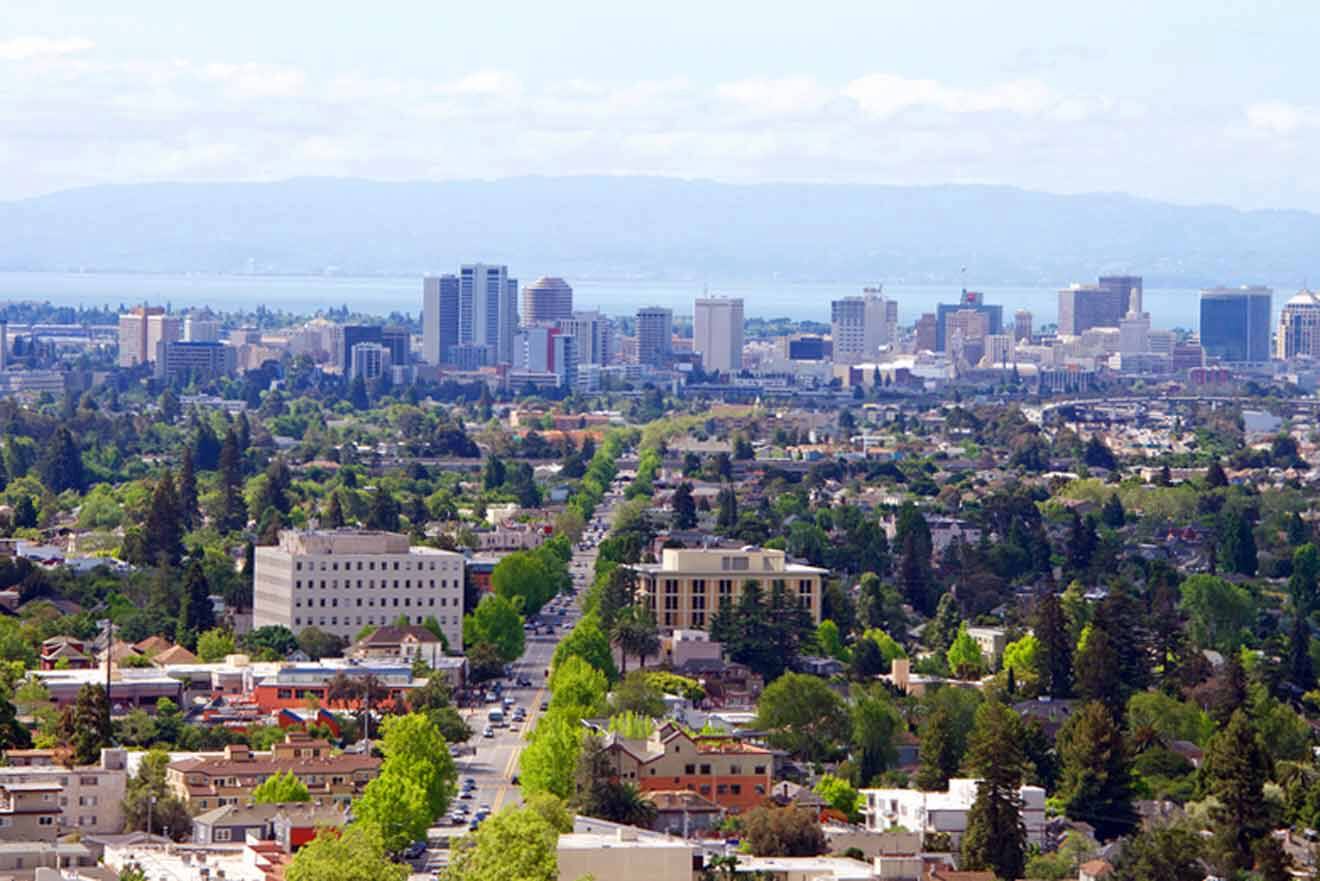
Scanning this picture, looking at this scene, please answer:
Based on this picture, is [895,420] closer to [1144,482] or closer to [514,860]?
[1144,482]

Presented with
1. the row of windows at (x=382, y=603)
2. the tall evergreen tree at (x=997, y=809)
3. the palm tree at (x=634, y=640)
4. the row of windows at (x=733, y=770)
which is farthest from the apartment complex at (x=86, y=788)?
the row of windows at (x=382, y=603)

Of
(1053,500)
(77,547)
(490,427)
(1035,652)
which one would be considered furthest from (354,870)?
(490,427)

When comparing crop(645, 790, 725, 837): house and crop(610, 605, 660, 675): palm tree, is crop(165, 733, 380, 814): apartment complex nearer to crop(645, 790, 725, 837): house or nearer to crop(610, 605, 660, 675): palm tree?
crop(645, 790, 725, 837): house

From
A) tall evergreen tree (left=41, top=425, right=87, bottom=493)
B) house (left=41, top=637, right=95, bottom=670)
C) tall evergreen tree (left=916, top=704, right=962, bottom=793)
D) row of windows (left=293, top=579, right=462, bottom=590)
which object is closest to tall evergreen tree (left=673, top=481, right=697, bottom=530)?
row of windows (left=293, top=579, right=462, bottom=590)

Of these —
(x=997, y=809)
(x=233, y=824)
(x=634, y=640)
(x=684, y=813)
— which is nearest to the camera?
(x=233, y=824)

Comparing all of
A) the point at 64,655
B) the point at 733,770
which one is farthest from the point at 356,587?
the point at 733,770

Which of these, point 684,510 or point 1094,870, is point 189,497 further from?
point 1094,870

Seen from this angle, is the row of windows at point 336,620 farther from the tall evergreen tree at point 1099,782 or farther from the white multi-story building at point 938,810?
the white multi-story building at point 938,810
